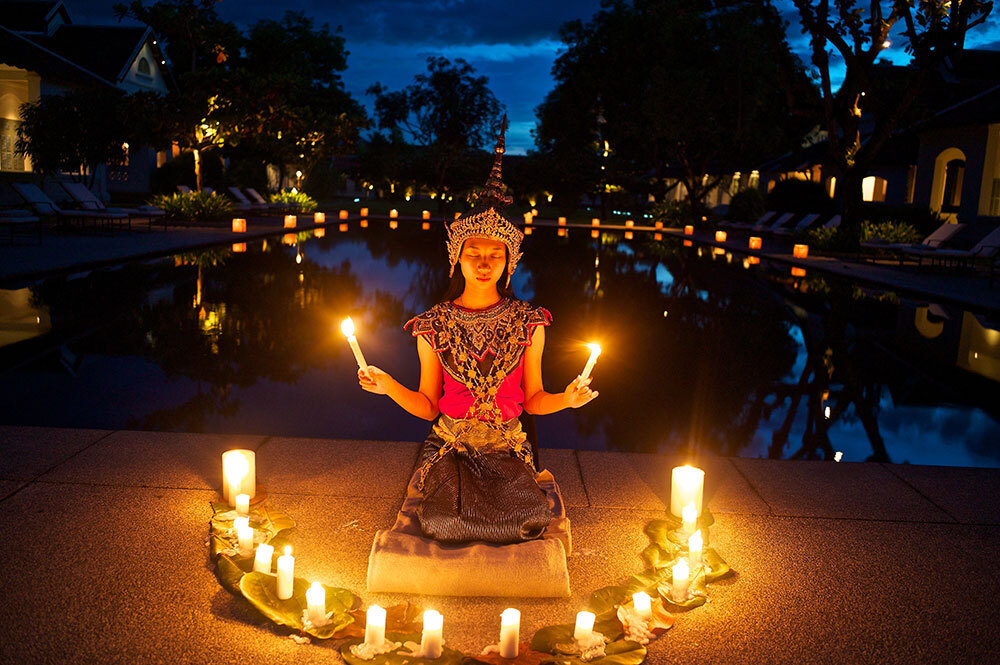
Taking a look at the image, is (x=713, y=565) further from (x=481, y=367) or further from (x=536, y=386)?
(x=481, y=367)

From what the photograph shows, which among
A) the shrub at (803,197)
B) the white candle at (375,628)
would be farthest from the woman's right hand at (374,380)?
the shrub at (803,197)

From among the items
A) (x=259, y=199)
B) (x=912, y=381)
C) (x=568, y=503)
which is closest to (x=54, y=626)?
(x=568, y=503)

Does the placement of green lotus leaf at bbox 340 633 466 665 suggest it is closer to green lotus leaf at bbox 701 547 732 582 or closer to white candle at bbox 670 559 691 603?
white candle at bbox 670 559 691 603

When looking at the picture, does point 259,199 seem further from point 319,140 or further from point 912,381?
point 912,381

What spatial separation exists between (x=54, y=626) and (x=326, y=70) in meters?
53.8

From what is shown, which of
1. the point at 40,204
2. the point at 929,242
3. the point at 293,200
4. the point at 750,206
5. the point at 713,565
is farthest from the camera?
the point at 293,200

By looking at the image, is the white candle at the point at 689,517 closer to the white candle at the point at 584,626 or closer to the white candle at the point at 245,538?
the white candle at the point at 584,626

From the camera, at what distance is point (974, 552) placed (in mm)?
4375

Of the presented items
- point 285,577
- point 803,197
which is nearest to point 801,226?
point 803,197

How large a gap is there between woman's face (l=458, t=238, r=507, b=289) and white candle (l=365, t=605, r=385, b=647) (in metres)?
1.74

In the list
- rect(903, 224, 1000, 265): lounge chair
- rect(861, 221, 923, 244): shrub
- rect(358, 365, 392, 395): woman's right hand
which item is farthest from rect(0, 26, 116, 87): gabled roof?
rect(358, 365, 392, 395): woman's right hand

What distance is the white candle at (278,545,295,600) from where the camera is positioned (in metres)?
3.59

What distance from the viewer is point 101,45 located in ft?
122

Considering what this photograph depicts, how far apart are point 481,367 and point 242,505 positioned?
1.38 metres
